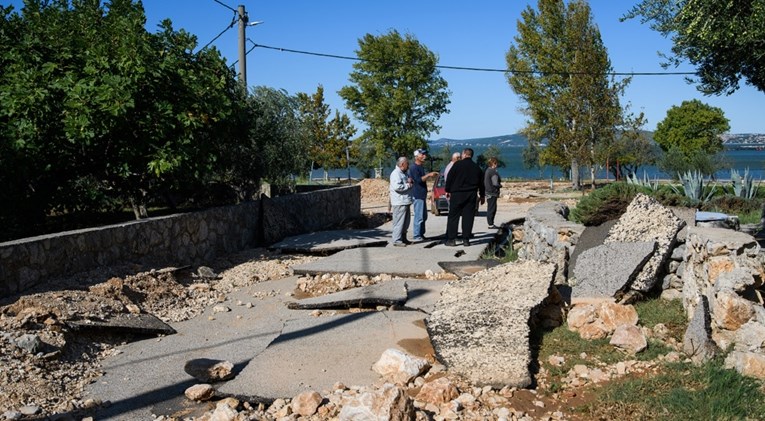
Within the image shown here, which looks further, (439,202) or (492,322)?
(439,202)

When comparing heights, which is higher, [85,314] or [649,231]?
[649,231]

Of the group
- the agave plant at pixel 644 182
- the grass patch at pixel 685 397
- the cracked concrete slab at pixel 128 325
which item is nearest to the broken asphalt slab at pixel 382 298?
the cracked concrete slab at pixel 128 325

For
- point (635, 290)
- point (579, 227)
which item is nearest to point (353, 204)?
point (579, 227)

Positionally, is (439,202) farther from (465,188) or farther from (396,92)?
(396,92)

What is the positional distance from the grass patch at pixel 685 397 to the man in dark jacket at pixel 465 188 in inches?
256

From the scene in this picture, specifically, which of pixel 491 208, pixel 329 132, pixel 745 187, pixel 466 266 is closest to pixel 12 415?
pixel 466 266

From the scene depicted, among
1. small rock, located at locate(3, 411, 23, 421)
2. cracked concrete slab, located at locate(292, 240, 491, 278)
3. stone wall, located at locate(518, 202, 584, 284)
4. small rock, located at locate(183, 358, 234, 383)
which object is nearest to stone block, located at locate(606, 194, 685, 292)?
stone wall, located at locate(518, 202, 584, 284)

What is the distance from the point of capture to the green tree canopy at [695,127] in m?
44.0

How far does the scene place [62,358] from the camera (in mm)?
6141

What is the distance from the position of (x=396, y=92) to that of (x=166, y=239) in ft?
94.4

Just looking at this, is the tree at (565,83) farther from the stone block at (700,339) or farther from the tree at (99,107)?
the stone block at (700,339)

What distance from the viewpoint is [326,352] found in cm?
606

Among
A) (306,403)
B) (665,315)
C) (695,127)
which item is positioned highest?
(695,127)

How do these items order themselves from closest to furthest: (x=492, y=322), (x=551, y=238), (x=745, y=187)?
(x=492, y=322) < (x=551, y=238) < (x=745, y=187)
